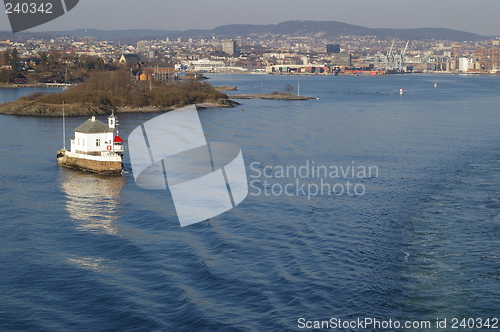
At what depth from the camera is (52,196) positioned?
7320 mm

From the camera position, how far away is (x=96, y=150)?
9109 mm

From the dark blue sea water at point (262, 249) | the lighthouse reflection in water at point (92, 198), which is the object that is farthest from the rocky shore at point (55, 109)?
the lighthouse reflection in water at point (92, 198)

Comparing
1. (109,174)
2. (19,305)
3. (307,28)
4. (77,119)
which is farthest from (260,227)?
(307,28)

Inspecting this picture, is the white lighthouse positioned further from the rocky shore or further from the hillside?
the hillside

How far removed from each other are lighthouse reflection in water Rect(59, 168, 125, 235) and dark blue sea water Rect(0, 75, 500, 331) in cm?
2

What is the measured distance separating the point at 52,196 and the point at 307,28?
164742 millimetres

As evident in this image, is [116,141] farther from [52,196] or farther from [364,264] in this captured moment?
[364,264]

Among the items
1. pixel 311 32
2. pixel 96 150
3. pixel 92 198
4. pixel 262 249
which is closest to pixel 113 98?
pixel 96 150

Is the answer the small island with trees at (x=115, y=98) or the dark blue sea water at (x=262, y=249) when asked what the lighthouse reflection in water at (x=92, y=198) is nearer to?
the dark blue sea water at (x=262, y=249)

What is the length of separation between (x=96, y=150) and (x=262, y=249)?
4542mm

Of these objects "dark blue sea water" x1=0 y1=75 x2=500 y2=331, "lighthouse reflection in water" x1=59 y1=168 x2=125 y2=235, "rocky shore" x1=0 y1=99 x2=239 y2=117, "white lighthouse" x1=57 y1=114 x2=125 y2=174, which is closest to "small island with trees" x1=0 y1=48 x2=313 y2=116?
"rocky shore" x1=0 y1=99 x2=239 y2=117

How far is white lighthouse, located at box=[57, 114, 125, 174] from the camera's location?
342 inches

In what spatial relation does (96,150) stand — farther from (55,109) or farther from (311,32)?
(311,32)

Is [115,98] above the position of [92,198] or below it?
above
